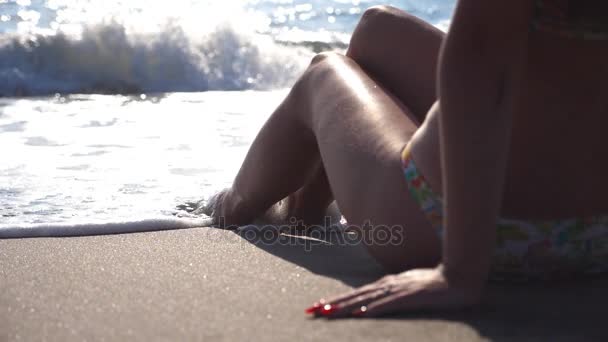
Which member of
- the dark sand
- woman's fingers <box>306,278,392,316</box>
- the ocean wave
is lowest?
the ocean wave

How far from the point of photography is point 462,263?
1700 millimetres

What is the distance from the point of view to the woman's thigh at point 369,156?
6.55 ft

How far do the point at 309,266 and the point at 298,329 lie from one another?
1.99ft

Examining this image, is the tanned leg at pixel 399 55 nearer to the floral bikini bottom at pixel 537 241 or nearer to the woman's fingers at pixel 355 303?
the floral bikini bottom at pixel 537 241

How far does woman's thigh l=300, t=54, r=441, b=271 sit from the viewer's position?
2.00m

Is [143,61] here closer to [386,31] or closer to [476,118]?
[386,31]

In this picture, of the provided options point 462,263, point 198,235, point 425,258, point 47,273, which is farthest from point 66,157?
point 462,263

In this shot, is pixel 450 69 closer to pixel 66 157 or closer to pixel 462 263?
pixel 462 263

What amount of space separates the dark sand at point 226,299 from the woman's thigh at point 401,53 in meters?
0.49

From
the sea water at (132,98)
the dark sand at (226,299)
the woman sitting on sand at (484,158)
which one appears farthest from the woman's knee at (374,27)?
the sea water at (132,98)

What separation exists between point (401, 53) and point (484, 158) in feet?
3.14

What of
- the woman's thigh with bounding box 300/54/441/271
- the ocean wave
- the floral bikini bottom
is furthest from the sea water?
the floral bikini bottom

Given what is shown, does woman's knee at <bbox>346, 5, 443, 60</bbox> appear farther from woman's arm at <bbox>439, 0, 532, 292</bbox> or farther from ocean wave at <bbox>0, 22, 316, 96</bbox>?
ocean wave at <bbox>0, 22, 316, 96</bbox>

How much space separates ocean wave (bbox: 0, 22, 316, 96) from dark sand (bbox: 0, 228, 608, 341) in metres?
4.97
